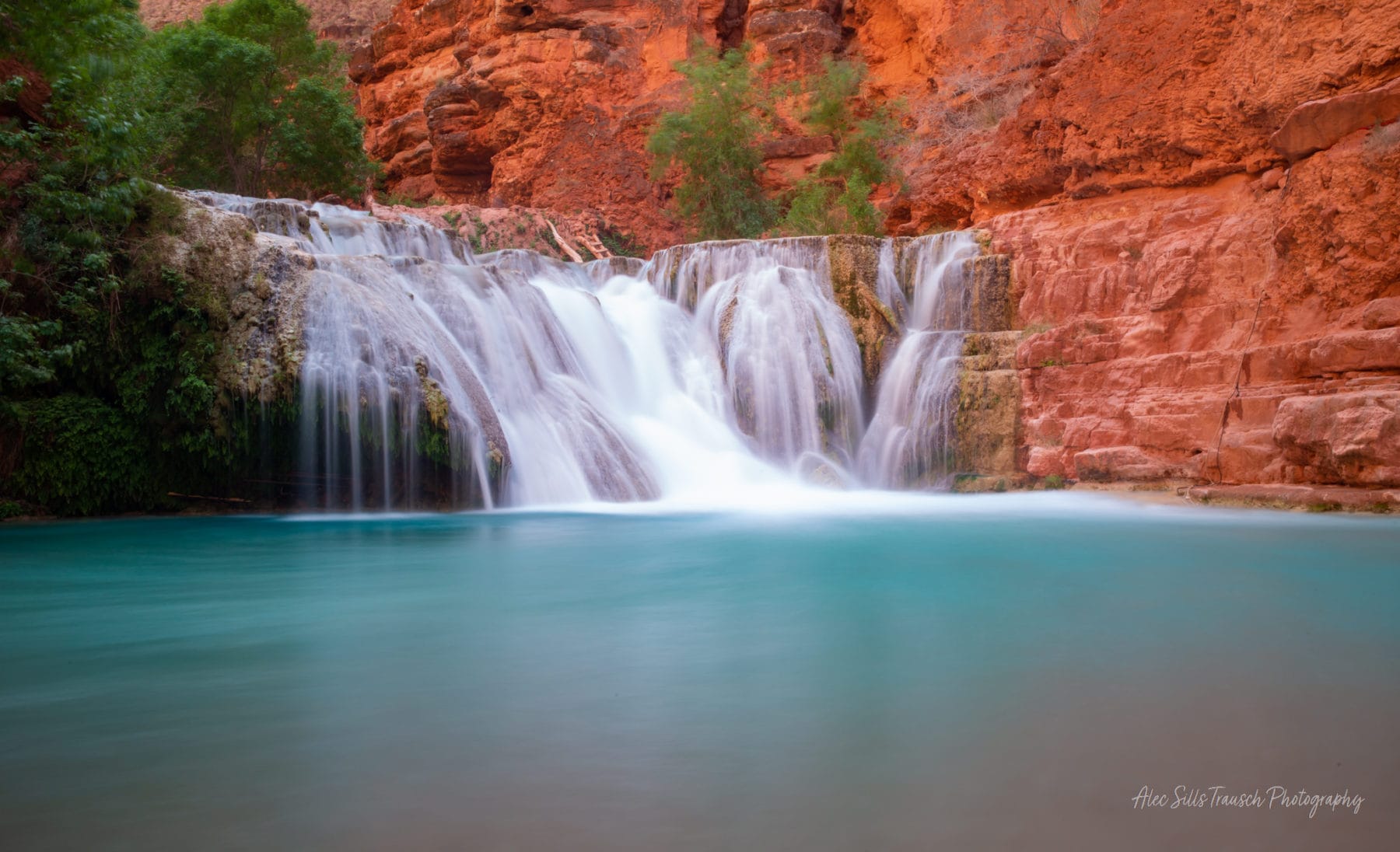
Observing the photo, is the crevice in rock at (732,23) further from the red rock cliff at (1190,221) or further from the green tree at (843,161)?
the red rock cliff at (1190,221)

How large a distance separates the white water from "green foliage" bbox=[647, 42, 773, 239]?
26.7 ft

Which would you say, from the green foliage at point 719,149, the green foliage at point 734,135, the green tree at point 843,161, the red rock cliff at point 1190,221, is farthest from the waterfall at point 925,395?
the green foliage at point 719,149

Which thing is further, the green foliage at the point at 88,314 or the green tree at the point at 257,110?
the green tree at the point at 257,110

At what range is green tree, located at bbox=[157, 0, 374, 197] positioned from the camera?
22.3 metres

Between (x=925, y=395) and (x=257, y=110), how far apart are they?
18564 mm

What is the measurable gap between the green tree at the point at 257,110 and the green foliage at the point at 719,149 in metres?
8.49

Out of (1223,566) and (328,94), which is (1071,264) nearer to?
(1223,566)

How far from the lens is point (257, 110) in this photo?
2334cm

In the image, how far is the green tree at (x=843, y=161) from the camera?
21.5 m

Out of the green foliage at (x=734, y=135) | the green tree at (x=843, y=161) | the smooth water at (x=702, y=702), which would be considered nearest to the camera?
the smooth water at (x=702, y=702)

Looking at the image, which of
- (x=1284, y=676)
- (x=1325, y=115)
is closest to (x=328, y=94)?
(x=1325, y=115)

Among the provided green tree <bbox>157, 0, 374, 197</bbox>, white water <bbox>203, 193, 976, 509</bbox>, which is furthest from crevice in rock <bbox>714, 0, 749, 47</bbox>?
white water <bbox>203, 193, 976, 509</bbox>

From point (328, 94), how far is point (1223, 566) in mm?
24653

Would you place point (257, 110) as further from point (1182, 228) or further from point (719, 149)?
point (1182, 228)
